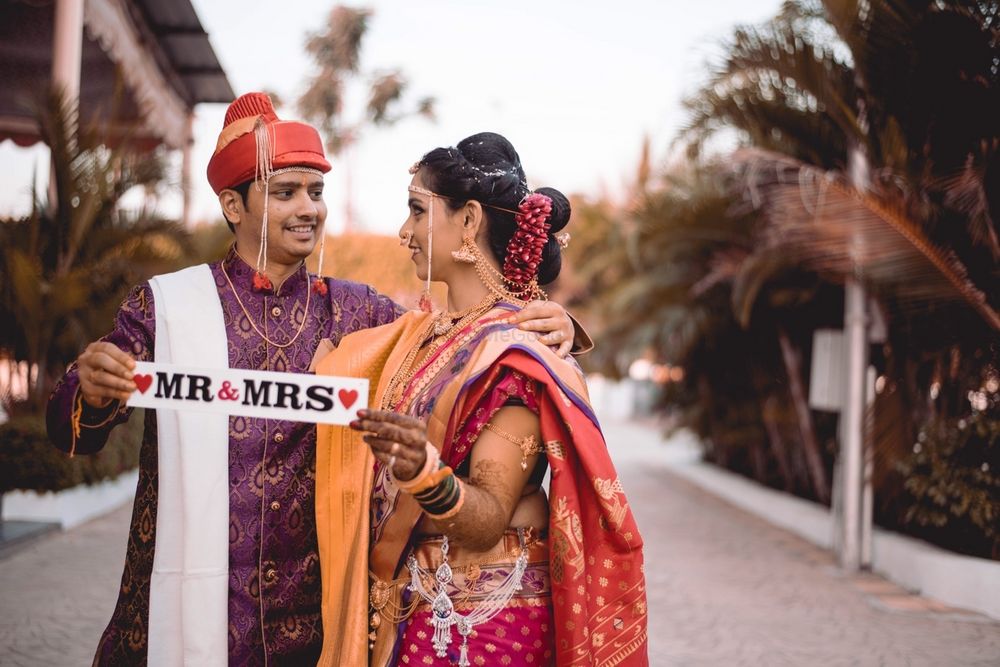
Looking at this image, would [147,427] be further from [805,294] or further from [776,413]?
[776,413]

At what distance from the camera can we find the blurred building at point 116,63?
7.52 m

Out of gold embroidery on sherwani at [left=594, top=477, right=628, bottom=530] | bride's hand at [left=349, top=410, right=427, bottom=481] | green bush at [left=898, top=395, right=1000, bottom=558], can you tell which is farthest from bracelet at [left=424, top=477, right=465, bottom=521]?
green bush at [left=898, top=395, right=1000, bottom=558]

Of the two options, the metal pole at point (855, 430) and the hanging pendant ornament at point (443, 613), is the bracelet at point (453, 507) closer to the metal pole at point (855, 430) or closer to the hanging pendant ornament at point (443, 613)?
the hanging pendant ornament at point (443, 613)

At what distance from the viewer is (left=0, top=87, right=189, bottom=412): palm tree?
697 centimetres

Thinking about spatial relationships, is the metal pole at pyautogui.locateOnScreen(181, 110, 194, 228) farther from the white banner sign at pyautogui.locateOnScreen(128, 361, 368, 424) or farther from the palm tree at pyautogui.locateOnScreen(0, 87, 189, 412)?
the white banner sign at pyautogui.locateOnScreen(128, 361, 368, 424)

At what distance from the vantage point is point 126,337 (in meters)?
2.35

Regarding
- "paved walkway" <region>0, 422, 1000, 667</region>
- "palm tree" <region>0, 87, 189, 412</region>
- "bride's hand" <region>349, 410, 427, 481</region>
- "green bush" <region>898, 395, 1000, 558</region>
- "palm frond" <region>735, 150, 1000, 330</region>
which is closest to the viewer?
"bride's hand" <region>349, 410, 427, 481</region>

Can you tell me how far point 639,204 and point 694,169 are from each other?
86cm

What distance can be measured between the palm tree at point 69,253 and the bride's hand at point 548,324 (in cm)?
559

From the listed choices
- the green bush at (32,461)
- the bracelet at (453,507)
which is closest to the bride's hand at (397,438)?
the bracelet at (453,507)

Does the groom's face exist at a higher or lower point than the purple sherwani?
higher

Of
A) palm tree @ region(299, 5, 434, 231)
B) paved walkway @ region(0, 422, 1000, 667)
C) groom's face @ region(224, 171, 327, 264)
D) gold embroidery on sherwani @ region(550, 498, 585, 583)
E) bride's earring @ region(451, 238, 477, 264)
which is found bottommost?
paved walkway @ region(0, 422, 1000, 667)

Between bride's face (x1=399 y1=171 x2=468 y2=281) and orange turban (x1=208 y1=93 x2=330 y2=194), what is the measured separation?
0.37m

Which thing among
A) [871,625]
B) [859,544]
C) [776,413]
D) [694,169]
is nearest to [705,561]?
[859,544]
